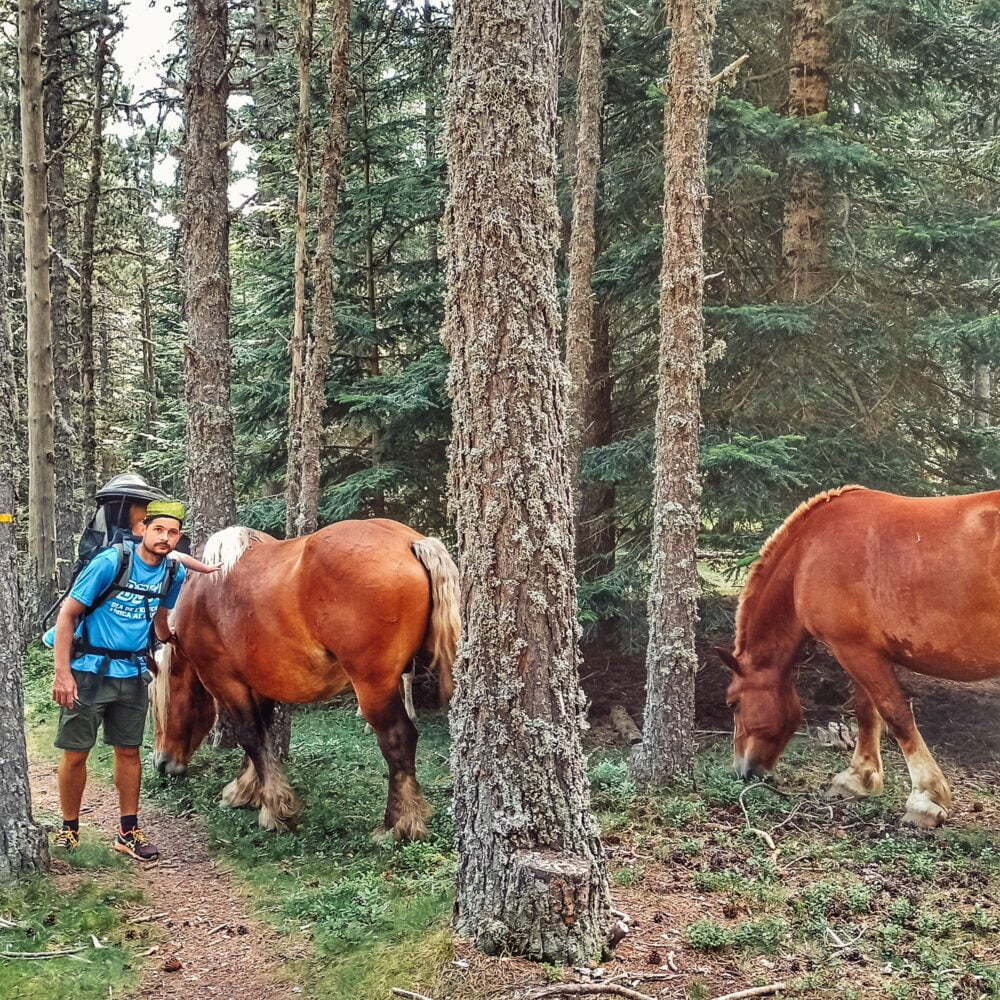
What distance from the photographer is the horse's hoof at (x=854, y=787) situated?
686 cm

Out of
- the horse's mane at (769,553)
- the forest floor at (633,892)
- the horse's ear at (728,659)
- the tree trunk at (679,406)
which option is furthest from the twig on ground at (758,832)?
the horse's mane at (769,553)

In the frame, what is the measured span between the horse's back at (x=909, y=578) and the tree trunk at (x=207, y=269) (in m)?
5.37

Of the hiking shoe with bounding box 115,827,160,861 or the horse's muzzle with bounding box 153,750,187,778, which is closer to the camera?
the hiking shoe with bounding box 115,827,160,861

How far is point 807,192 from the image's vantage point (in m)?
9.80

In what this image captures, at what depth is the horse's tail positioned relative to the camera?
5867 mm

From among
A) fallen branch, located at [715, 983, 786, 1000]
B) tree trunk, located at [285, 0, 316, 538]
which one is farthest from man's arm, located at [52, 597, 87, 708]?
fallen branch, located at [715, 983, 786, 1000]

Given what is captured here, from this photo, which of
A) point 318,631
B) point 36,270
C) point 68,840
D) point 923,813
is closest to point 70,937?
point 68,840

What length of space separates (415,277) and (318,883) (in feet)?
25.3

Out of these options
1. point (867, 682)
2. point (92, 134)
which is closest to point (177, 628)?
point (867, 682)

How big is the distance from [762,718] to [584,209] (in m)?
5.10

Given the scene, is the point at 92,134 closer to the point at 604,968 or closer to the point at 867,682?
the point at 867,682

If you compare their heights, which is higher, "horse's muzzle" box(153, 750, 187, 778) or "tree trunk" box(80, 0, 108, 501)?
"tree trunk" box(80, 0, 108, 501)

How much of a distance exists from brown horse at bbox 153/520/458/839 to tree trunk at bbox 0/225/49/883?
1761 millimetres

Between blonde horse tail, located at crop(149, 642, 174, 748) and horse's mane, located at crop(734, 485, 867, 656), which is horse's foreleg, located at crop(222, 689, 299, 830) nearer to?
blonde horse tail, located at crop(149, 642, 174, 748)
